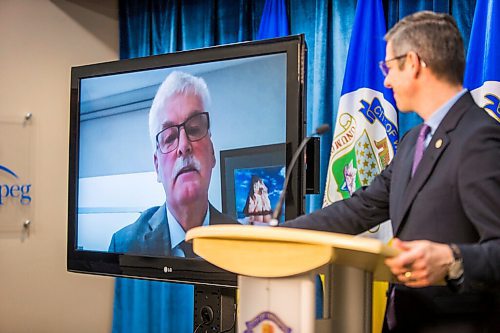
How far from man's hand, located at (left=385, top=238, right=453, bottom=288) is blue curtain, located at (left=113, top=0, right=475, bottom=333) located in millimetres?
1932

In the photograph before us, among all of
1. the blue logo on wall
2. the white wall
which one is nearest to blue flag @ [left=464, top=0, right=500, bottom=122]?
the white wall

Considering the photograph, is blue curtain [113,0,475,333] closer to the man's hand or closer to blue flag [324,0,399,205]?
blue flag [324,0,399,205]

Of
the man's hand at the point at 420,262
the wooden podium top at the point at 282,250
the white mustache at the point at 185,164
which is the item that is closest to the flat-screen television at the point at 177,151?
the white mustache at the point at 185,164

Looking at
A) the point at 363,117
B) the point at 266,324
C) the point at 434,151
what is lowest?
the point at 266,324

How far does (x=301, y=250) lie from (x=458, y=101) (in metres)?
0.62

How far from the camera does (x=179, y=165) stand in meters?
3.00

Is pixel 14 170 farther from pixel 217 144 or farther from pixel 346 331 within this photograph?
pixel 346 331

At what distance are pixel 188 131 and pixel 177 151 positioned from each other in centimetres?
10

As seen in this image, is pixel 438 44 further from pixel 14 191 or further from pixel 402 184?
pixel 14 191

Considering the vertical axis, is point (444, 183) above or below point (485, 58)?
below

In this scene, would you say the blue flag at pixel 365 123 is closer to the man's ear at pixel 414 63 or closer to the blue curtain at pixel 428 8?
the blue curtain at pixel 428 8

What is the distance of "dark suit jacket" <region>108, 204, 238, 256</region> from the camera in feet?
10.0

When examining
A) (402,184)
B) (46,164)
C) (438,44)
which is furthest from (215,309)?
(46,164)

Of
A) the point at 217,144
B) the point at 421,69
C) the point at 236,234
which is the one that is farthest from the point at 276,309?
the point at 217,144
